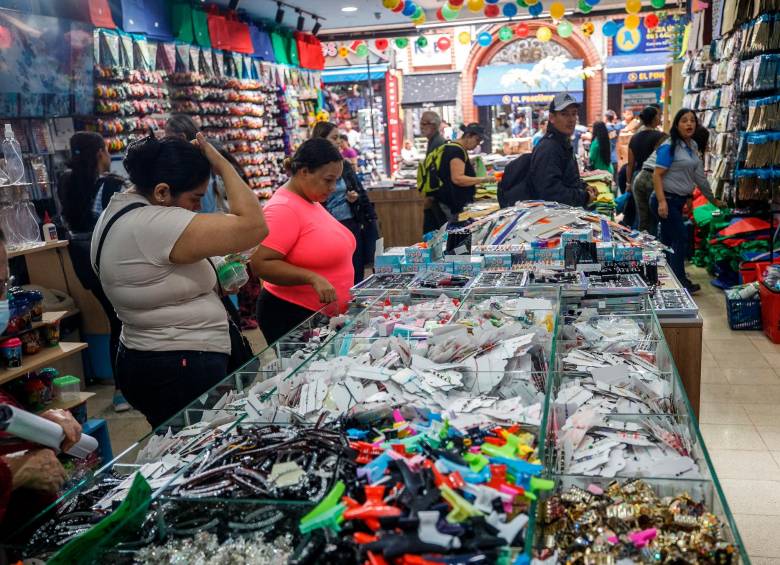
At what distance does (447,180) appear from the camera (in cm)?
672

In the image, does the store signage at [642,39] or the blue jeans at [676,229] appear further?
the store signage at [642,39]

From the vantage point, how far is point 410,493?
50.7 inches

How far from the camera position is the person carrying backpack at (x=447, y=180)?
665cm

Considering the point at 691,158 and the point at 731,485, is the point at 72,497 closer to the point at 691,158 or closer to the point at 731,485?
the point at 731,485

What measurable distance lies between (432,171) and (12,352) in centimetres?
422

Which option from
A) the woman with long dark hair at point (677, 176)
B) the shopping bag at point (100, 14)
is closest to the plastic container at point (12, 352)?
the shopping bag at point (100, 14)

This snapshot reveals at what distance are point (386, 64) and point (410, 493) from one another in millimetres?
17135

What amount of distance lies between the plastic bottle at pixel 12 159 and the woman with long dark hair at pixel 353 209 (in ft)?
7.22

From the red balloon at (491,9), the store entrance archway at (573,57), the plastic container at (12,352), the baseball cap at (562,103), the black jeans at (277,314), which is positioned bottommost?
the plastic container at (12,352)

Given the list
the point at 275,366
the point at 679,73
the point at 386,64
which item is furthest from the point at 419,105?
the point at 275,366

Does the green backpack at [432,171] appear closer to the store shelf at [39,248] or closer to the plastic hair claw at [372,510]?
the store shelf at [39,248]

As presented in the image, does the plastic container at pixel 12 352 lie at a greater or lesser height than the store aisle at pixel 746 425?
greater

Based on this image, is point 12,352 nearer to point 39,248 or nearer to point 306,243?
point 39,248

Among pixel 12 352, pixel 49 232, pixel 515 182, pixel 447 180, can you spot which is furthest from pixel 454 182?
pixel 12 352
